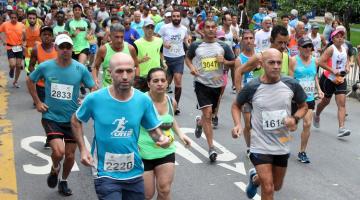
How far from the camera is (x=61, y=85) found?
268 inches

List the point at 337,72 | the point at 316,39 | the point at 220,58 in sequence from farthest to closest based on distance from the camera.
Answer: the point at 316,39
the point at 337,72
the point at 220,58

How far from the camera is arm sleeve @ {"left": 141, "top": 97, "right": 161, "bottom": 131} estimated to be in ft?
16.0

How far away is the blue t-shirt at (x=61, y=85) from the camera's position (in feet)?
22.3

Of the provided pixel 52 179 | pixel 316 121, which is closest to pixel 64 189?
pixel 52 179

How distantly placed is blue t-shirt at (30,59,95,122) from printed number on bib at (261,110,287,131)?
2.14 metres

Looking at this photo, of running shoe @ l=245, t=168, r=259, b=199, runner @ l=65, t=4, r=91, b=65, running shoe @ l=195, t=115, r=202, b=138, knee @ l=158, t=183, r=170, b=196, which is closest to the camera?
knee @ l=158, t=183, r=170, b=196

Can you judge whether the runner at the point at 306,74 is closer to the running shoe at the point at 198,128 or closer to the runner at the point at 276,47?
the runner at the point at 276,47

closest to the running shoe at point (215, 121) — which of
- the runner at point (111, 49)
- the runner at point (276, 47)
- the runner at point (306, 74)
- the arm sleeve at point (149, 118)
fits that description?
the runner at point (306, 74)

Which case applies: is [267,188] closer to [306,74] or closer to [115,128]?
[115,128]

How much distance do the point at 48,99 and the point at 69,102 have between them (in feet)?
0.80

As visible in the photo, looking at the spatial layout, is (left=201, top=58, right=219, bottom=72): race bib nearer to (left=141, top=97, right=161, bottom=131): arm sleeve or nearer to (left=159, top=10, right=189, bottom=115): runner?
(left=159, top=10, right=189, bottom=115): runner

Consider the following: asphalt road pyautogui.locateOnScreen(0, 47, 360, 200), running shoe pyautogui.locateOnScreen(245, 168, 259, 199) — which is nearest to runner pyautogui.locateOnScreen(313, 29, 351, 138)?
asphalt road pyautogui.locateOnScreen(0, 47, 360, 200)

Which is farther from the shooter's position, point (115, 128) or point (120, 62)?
point (115, 128)

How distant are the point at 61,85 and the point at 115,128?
7.40 feet
